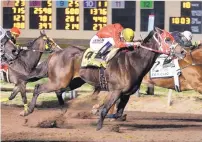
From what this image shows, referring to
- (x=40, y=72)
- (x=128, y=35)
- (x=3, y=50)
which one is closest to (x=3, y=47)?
(x=3, y=50)

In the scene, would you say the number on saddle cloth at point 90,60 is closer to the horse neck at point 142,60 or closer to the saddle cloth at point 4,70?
the horse neck at point 142,60

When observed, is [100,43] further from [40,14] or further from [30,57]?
[40,14]

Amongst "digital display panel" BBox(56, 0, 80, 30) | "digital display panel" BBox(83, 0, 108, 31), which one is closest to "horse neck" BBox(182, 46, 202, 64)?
"digital display panel" BBox(83, 0, 108, 31)

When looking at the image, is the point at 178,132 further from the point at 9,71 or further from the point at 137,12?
the point at 137,12

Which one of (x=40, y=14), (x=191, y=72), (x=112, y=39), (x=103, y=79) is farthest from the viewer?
(x=40, y=14)

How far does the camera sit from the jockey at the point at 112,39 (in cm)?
1065

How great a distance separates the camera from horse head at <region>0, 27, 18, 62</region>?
539 inches

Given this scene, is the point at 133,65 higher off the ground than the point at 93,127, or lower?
higher

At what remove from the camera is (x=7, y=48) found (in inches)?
543

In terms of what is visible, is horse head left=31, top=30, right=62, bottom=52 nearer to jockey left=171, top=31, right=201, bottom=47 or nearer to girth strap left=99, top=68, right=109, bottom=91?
jockey left=171, top=31, right=201, bottom=47

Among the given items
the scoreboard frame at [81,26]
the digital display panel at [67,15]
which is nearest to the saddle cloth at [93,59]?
the digital display panel at [67,15]

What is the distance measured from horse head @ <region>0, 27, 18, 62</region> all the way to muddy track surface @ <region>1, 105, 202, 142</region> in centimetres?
108

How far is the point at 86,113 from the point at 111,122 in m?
1.19

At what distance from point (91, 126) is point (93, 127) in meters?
0.16
